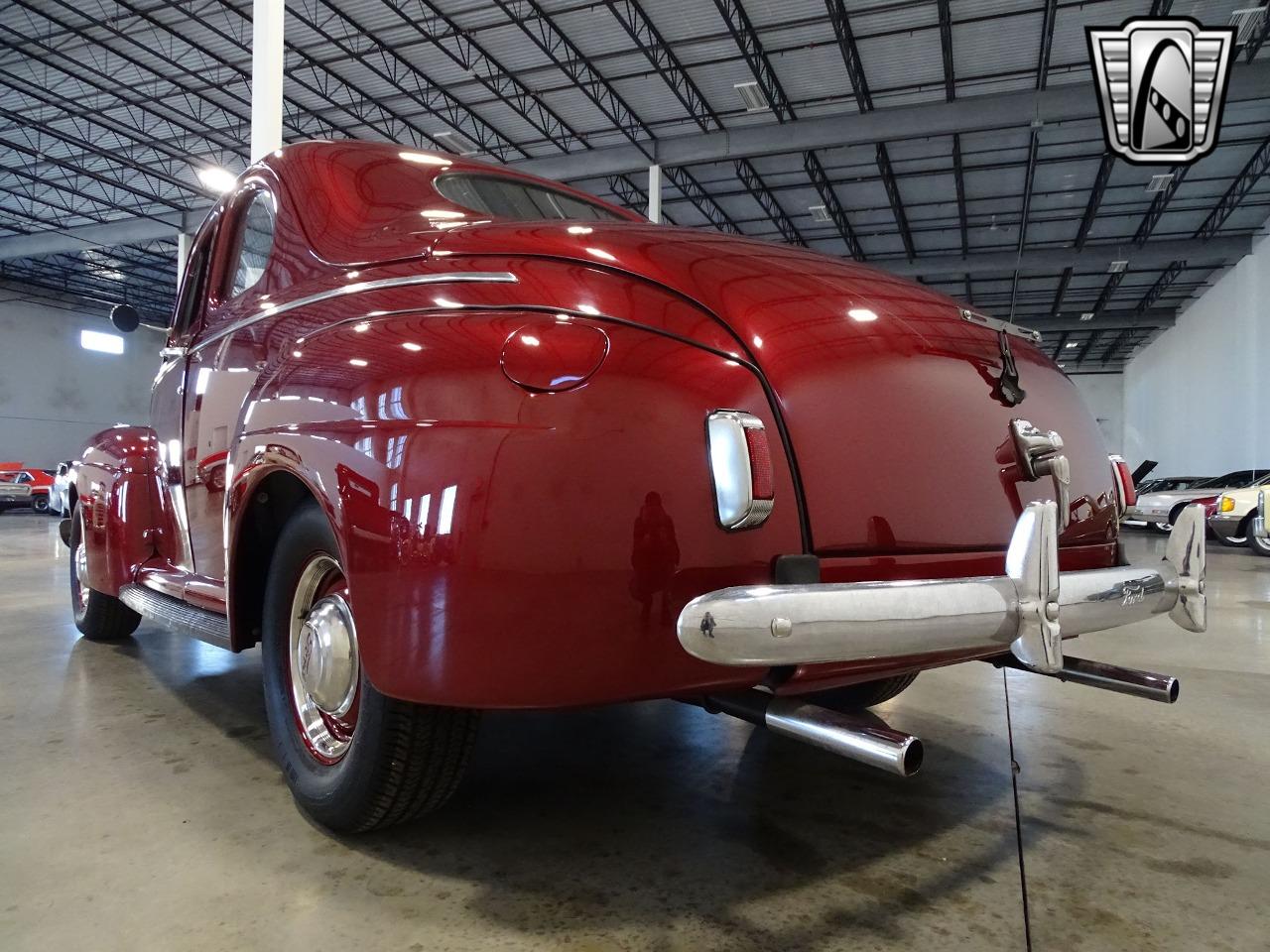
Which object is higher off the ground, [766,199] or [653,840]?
[766,199]

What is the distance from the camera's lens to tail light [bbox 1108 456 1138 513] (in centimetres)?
224

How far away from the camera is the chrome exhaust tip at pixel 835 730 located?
131cm

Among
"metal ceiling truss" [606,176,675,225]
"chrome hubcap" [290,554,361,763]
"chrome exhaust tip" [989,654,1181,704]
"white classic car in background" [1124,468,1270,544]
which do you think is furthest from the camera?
"metal ceiling truss" [606,176,675,225]

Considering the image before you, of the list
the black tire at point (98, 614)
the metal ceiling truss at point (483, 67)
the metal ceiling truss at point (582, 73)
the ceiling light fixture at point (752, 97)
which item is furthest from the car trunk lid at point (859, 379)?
the ceiling light fixture at point (752, 97)

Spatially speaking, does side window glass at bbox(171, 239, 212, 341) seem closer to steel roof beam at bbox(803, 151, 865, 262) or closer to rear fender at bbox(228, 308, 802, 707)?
rear fender at bbox(228, 308, 802, 707)

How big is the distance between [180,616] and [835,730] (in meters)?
2.04

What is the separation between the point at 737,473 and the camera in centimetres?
143

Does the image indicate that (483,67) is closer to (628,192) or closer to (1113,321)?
(628,192)

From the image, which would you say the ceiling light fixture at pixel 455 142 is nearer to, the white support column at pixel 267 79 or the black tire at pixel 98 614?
the white support column at pixel 267 79

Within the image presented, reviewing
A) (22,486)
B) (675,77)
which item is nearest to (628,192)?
(675,77)

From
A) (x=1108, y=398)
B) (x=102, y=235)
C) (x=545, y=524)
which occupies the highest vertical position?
(x=102, y=235)

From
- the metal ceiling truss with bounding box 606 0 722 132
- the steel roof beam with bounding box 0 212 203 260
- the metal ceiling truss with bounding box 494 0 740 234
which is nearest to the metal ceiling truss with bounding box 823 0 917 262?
the metal ceiling truss with bounding box 606 0 722 132

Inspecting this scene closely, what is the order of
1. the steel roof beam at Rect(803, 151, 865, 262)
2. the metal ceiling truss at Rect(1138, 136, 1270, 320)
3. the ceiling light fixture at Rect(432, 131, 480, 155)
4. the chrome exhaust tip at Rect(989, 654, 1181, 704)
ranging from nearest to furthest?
the chrome exhaust tip at Rect(989, 654, 1181, 704), the metal ceiling truss at Rect(1138, 136, 1270, 320), the ceiling light fixture at Rect(432, 131, 480, 155), the steel roof beam at Rect(803, 151, 865, 262)

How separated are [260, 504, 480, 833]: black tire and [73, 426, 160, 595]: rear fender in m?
1.37
